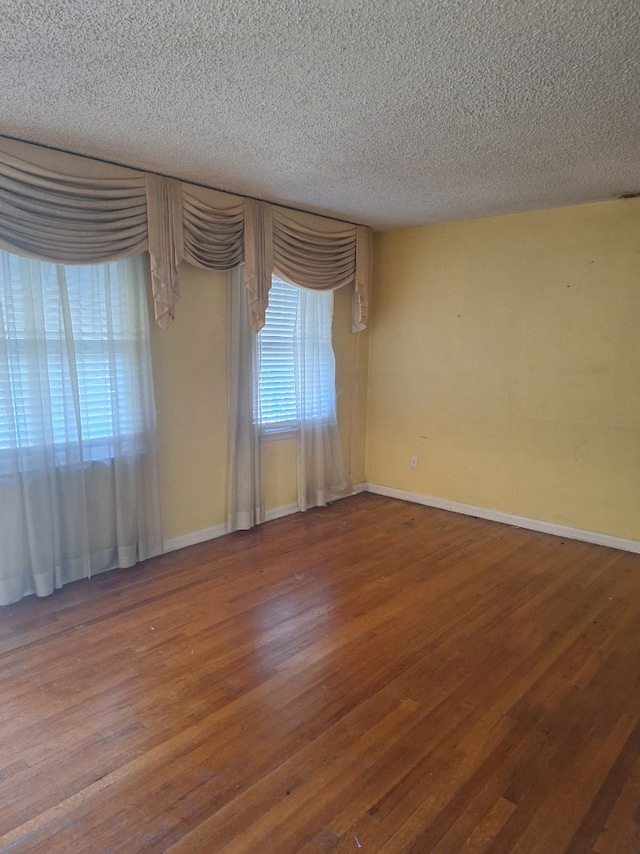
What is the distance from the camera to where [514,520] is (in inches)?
169

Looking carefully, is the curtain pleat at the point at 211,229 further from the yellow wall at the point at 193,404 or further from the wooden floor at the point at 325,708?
the wooden floor at the point at 325,708

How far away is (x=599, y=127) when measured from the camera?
7.93 feet

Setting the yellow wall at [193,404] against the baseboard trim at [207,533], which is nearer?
the yellow wall at [193,404]

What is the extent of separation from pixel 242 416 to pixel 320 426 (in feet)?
2.87

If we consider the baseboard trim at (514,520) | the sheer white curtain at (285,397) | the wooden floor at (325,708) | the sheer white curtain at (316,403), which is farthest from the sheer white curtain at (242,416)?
the baseboard trim at (514,520)

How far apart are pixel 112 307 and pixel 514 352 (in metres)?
2.94

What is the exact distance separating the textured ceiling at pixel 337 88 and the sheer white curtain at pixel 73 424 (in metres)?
0.75

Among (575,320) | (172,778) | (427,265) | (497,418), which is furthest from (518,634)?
(427,265)

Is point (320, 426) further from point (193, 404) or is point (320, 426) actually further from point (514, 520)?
point (514, 520)

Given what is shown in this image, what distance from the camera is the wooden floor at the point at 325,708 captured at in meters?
1.62

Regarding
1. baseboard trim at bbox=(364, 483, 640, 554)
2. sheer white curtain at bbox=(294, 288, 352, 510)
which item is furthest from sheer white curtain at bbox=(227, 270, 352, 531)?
baseboard trim at bbox=(364, 483, 640, 554)

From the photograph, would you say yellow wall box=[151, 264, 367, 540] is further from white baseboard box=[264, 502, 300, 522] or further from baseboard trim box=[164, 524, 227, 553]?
white baseboard box=[264, 502, 300, 522]

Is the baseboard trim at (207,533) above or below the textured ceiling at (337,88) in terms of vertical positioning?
below

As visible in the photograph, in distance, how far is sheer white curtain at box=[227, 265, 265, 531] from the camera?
383 cm
